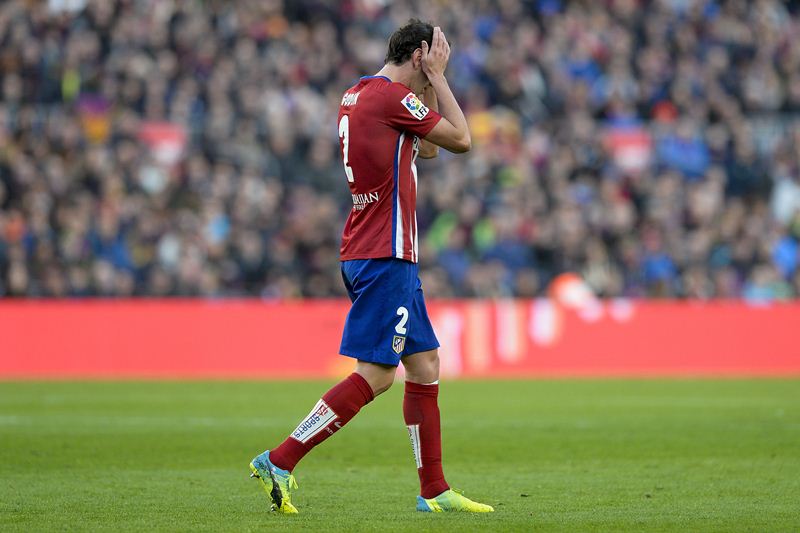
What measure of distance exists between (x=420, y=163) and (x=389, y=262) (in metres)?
16.6

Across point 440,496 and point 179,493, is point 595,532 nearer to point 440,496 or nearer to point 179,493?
point 440,496

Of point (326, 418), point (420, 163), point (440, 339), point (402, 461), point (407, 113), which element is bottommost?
point (402, 461)

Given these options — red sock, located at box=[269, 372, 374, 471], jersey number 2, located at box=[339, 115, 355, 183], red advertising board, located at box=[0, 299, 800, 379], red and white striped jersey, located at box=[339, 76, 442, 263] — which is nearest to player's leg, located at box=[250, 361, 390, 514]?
red sock, located at box=[269, 372, 374, 471]

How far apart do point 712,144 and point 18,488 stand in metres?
19.1

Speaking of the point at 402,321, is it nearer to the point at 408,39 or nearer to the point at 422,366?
the point at 422,366

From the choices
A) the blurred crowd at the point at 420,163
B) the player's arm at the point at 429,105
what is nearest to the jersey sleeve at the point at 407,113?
the player's arm at the point at 429,105

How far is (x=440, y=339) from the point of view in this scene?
65.2 feet

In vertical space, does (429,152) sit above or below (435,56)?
below

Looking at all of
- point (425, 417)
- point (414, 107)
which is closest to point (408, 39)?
point (414, 107)

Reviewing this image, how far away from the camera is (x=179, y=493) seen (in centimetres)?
786

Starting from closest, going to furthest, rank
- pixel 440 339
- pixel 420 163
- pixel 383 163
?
pixel 383 163, pixel 440 339, pixel 420 163

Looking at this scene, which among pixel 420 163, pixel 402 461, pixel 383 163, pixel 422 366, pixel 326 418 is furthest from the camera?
pixel 420 163

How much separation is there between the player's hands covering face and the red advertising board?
1239cm

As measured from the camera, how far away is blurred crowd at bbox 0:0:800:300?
21000mm
